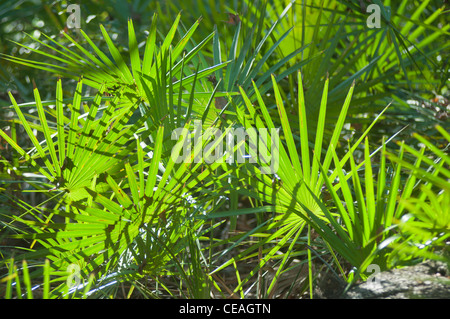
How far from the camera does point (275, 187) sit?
920mm

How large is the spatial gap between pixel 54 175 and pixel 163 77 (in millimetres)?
331

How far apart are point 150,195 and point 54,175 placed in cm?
24

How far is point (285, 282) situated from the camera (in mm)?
1211

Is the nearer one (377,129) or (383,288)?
(383,288)

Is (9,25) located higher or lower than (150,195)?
higher

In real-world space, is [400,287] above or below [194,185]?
below

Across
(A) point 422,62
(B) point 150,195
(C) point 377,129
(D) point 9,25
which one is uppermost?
(D) point 9,25

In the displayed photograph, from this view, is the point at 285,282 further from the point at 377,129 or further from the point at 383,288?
the point at 377,129

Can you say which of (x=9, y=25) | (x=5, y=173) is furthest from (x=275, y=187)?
(x=9, y=25)

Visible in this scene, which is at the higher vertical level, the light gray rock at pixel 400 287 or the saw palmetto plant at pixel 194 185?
the saw palmetto plant at pixel 194 185

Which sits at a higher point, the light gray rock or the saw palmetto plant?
the saw palmetto plant
